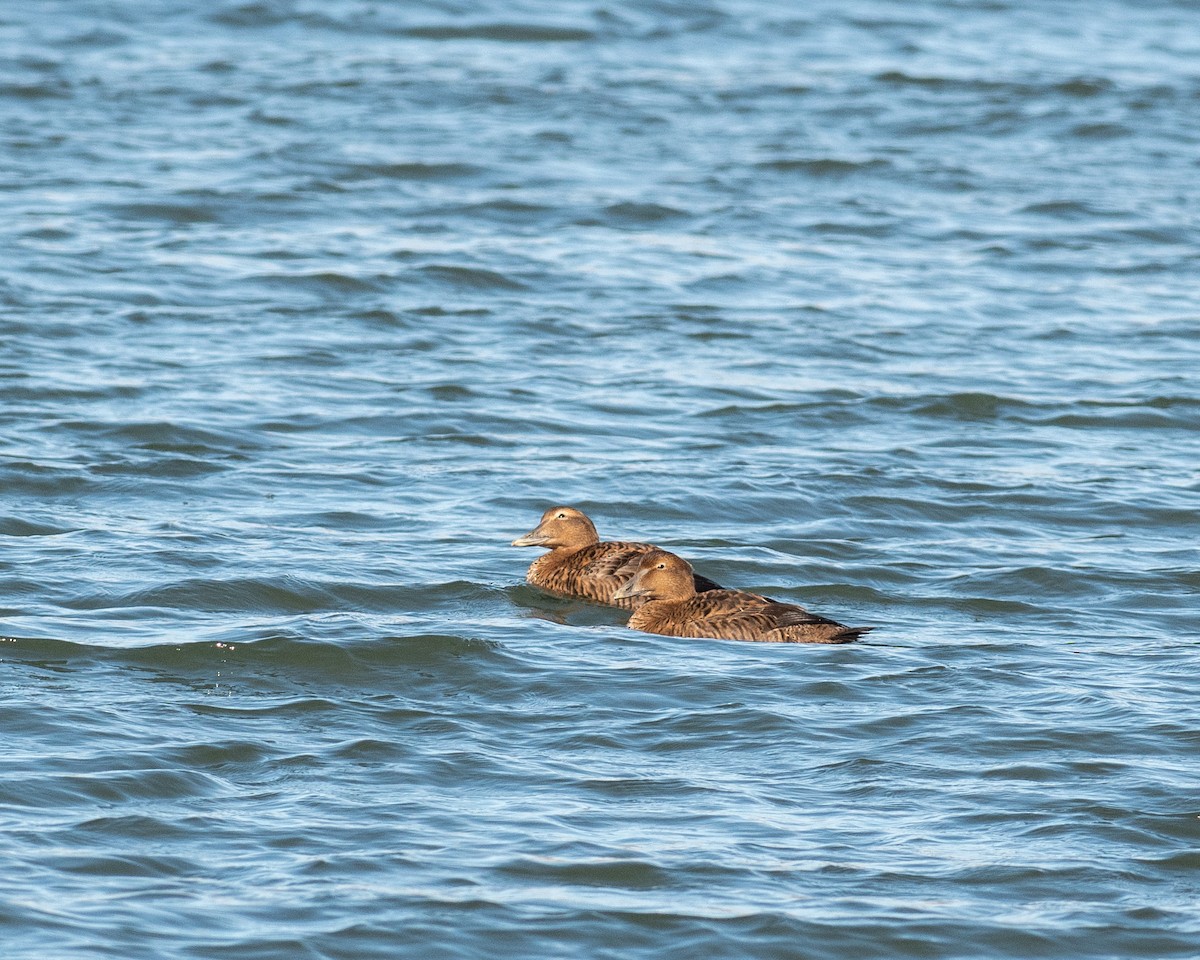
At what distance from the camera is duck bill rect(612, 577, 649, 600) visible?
9.45 m

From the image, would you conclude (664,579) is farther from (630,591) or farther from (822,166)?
(822,166)

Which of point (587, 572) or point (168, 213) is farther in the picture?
point (168, 213)

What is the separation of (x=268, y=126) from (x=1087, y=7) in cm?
1452

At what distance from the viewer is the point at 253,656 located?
8367 mm

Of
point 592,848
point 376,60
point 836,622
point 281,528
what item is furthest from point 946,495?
point 376,60

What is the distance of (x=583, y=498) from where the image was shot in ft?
37.2

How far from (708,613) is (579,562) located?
96 cm

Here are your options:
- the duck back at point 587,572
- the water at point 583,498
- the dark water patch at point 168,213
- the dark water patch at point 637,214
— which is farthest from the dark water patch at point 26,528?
the dark water patch at point 637,214

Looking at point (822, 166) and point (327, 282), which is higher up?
point (822, 166)

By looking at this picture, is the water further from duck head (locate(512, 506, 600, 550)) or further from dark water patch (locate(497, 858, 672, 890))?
duck head (locate(512, 506, 600, 550))

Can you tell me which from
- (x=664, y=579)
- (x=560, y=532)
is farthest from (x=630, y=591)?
(x=560, y=532)

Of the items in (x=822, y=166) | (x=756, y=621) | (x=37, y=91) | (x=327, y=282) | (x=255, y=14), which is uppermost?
(x=255, y=14)

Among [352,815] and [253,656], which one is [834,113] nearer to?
[253,656]

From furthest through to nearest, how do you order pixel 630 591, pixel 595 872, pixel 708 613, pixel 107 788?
pixel 630 591, pixel 708 613, pixel 107 788, pixel 595 872
